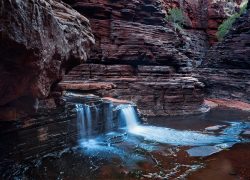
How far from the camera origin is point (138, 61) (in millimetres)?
18078

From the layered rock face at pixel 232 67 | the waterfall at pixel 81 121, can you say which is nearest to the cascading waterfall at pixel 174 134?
the waterfall at pixel 81 121

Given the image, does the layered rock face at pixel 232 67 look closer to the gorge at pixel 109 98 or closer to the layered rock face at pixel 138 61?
the gorge at pixel 109 98

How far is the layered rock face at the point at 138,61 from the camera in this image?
1681cm

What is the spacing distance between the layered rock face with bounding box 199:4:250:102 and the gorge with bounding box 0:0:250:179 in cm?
10

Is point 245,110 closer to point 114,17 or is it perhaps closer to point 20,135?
point 114,17

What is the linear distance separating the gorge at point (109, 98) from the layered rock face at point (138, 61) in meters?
0.06

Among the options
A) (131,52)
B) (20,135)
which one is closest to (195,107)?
(131,52)

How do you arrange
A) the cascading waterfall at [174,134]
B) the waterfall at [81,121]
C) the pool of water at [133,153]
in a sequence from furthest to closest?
the cascading waterfall at [174,134], the waterfall at [81,121], the pool of water at [133,153]

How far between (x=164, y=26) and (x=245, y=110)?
8.13m

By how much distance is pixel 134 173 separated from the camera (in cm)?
773

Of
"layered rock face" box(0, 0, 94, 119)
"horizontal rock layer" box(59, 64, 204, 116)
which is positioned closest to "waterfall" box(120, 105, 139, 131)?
"horizontal rock layer" box(59, 64, 204, 116)

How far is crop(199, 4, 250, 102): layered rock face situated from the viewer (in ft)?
79.9

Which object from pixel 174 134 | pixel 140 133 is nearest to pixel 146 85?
pixel 140 133

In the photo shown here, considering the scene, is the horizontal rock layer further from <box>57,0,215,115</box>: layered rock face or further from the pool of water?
the pool of water
